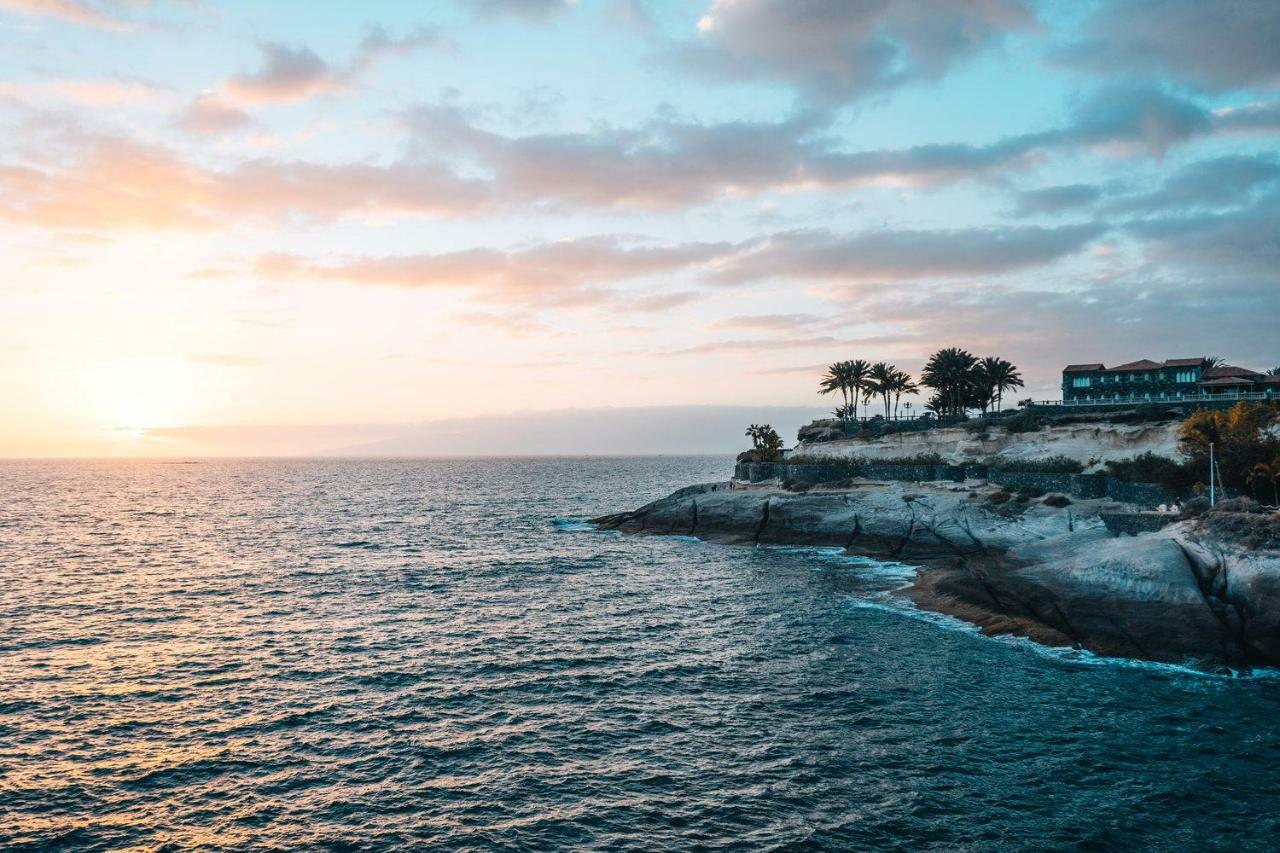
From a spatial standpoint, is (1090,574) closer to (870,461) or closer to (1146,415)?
(870,461)

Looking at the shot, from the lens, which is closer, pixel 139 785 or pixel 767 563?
pixel 139 785

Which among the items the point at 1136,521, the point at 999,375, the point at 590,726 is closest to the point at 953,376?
the point at 999,375

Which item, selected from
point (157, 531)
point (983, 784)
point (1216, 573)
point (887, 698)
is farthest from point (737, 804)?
point (157, 531)

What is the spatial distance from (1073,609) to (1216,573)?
7328 mm

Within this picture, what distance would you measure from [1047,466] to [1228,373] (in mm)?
40619

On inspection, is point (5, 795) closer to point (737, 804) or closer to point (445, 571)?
point (737, 804)

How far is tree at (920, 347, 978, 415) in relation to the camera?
120m

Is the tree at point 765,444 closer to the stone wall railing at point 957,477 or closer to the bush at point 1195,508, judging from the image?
the stone wall railing at point 957,477

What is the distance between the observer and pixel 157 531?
3708 inches

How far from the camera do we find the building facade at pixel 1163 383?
94750 mm

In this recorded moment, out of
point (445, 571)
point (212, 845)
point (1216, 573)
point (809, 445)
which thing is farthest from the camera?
point (809, 445)

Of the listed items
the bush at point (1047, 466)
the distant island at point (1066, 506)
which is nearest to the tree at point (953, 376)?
the distant island at point (1066, 506)

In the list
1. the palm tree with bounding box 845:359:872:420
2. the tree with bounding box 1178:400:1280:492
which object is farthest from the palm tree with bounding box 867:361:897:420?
the tree with bounding box 1178:400:1280:492

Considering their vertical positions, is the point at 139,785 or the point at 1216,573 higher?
the point at 1216,573
